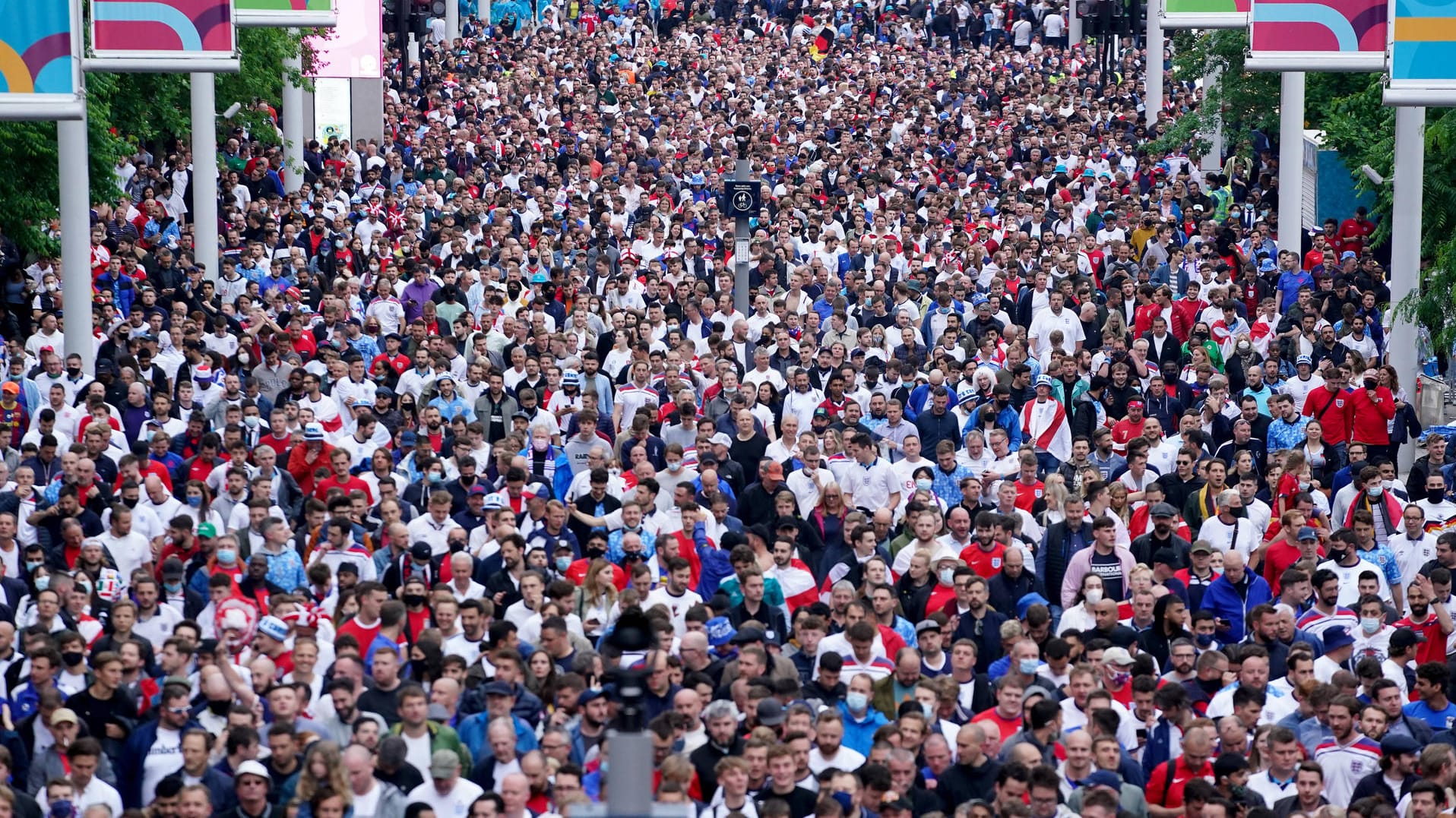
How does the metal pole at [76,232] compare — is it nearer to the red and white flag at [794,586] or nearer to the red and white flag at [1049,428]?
the red and white flag at [1049,428]

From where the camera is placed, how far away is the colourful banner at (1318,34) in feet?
64.6

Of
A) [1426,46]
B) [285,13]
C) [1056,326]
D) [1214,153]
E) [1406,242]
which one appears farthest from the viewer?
[1214,153]

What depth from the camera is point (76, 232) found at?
2162 centimetres

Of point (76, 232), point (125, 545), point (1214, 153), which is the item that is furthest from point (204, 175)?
point (1214, 153)

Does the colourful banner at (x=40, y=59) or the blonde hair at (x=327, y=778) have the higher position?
the colourful banner at (x=40, y=59)

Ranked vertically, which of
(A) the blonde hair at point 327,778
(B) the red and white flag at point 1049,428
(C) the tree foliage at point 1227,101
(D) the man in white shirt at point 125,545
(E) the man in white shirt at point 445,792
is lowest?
(E) the man in white shirt at point 445,792

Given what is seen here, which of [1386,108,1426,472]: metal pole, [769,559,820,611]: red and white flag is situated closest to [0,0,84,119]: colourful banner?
[769,559,820,611]: red and white flag

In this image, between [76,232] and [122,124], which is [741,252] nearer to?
[76,232]

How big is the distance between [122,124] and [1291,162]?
1371cm

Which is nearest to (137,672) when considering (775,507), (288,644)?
(288,644)

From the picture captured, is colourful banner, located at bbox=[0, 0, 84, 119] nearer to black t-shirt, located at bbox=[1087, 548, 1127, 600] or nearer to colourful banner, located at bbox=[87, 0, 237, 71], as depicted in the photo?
colourful banner, located at bbox=[87, 0, 237, 71]

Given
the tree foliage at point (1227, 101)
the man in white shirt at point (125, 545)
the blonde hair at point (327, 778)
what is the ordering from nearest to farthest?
the blonde hair at point (327, 778), the man in white shirt at point (125, 545), the tree foliage at point (1227, 101)

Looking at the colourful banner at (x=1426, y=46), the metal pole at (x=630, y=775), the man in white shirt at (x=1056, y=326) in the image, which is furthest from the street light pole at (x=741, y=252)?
the metal pole at (x=630, y=775)

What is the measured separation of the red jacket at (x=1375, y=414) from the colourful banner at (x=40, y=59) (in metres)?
10.1
